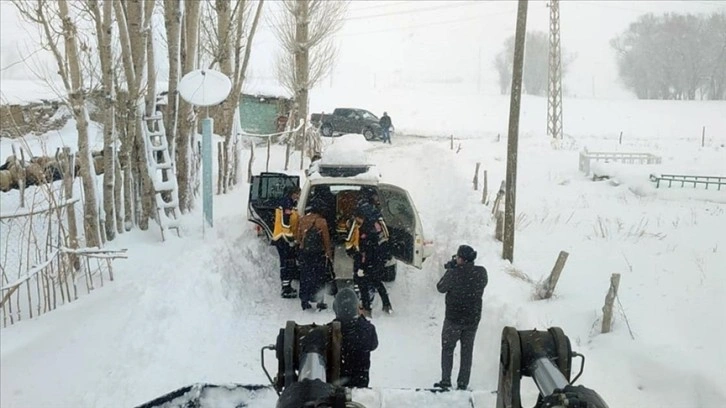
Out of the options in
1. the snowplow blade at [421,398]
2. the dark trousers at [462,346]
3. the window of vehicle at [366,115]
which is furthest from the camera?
the window of vehicle at [366,115]

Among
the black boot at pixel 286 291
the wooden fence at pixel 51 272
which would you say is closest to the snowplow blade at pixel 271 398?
the wooden fence at pixel 51 272

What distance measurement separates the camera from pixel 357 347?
15.3 feet

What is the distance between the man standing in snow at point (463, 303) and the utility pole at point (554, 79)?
7.68 meters

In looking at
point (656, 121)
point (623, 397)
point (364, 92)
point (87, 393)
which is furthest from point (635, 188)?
point (364, 92)

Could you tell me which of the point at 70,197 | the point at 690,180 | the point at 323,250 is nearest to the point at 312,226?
the point at 323,250

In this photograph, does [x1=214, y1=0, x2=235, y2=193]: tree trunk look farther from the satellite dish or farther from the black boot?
the black boot

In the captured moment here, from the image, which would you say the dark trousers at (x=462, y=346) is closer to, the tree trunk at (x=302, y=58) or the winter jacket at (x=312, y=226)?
the winter jacket at (x=312, y=226)

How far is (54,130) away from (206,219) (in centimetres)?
1167

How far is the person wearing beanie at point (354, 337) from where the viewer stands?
15.0ft

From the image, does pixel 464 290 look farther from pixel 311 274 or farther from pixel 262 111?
pixel 262 111

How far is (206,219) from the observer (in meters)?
10.4

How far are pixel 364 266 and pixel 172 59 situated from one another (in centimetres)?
576

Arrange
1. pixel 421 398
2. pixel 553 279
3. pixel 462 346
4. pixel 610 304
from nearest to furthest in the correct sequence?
pixel 421 398 < pixel 462 346 < pixel 610 304 < pixel 553 279

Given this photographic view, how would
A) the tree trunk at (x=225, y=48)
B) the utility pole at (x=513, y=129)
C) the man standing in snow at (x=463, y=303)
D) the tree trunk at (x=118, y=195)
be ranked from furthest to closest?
1. the tree trunk at (x=225, y=48)
2. the tree trunk at (x=118, y=195)
3. the utility pole at (x=513, y=129)
4. the man standing in snow at (x=463, y=303)
